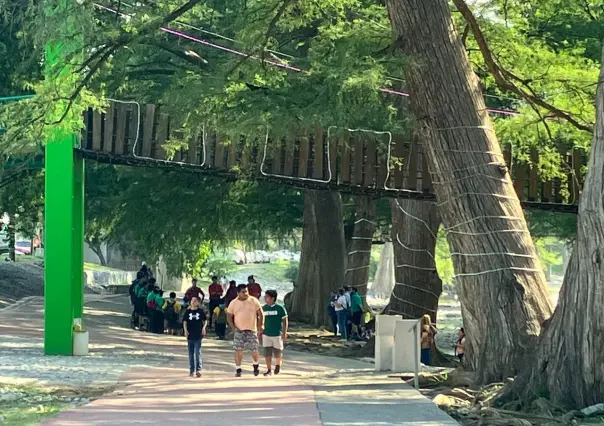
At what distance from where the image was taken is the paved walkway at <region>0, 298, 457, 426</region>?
1115 cm

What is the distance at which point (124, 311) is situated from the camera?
1427 inches

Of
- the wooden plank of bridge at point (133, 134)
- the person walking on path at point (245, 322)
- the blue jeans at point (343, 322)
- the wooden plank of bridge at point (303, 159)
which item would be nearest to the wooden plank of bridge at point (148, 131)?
the wooden plank of bridge at point (133, 134)

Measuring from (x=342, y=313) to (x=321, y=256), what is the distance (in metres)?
6.05

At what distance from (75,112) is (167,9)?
263 cm

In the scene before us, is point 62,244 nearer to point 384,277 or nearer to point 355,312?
point 355,312

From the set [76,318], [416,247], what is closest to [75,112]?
[76,318]

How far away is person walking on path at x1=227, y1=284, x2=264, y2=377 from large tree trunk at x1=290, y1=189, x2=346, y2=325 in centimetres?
1690

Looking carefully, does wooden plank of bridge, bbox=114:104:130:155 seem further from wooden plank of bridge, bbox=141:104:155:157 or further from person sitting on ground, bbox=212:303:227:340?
person sitting on ground, bbox=212:303:227:340

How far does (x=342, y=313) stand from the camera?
28.1 meters

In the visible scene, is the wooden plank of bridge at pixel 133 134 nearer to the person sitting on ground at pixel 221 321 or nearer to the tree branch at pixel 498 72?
the tree branch at pixel 498 72

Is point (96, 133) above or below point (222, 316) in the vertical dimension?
above

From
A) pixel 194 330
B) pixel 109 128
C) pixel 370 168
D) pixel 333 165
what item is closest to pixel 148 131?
pixel 109 128

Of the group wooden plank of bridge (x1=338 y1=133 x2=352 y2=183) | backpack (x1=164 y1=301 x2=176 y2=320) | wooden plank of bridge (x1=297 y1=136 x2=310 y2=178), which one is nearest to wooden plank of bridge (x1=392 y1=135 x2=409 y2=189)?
wooden plank of bridge (x1=338 y1=133 x2=352 y2=183)

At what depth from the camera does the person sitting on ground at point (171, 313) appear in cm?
2673
